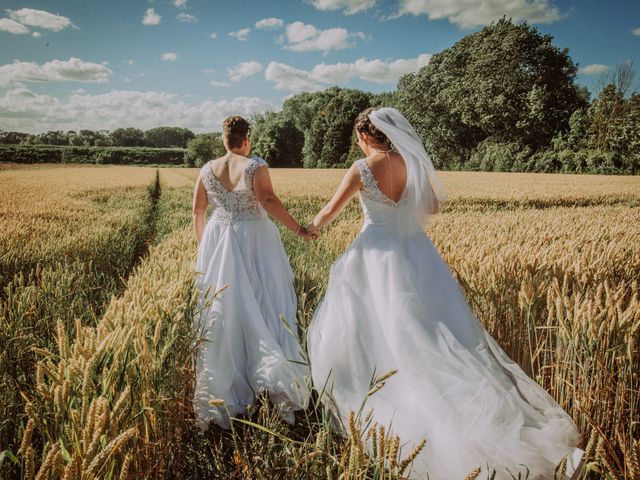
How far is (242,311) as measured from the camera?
11.5 ft

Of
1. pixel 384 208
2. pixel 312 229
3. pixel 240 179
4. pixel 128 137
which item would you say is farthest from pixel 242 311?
pixel 128 137

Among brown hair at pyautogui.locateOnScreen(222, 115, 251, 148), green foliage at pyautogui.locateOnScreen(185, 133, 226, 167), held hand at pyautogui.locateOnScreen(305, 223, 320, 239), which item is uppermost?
green foliage at pyautogui.locateOnScreen(185, 133, 226, 167)

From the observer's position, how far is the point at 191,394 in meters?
3.04

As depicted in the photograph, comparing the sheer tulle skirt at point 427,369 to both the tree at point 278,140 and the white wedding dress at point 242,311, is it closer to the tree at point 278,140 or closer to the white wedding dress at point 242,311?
the white wedding dress at point 242,311

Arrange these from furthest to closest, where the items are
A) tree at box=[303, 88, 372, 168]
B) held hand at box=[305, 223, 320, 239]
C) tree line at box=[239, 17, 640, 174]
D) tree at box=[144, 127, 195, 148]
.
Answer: tree at box=[144, 127, 195, 148] < tree at box=[303, 88, 372, 168] < tree line at box=[239, 17, 640, 174] < held hand at box=[305, 223, 320, 239]

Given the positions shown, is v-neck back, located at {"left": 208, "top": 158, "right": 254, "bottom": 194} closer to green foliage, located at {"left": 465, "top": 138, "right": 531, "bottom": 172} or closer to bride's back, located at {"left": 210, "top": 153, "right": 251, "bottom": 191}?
bride's back, located at {"left": 210, "top": 153, "right": 251, "bottom": 191}

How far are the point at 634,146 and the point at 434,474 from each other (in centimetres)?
3798

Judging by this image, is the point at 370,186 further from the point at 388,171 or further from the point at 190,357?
the point at 190,357

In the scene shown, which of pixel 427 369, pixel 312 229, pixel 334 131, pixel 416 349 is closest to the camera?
pixel 427 369

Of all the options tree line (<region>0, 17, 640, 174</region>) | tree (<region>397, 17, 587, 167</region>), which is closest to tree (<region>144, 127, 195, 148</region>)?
tree line (<region>0, 17, 640, 174</region>)

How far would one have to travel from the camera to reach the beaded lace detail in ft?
10.6

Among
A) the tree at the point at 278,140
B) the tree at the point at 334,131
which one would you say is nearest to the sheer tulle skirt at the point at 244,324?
the tree at the point at 334,131

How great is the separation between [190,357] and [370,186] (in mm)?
1912

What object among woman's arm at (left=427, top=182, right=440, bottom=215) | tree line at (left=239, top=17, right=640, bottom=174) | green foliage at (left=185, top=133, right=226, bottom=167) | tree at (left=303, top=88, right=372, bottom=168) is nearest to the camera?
woman's arm at (left=427, top=182, right=440, bottom=215)
